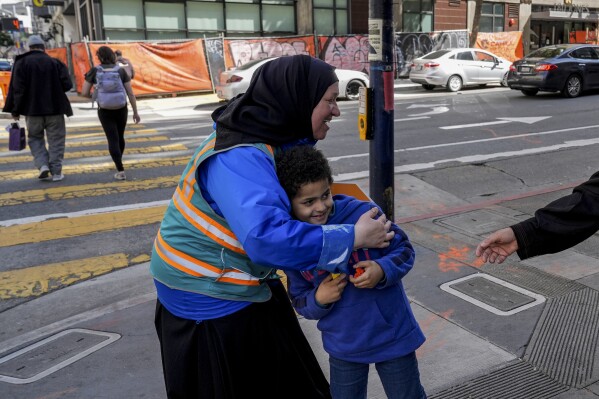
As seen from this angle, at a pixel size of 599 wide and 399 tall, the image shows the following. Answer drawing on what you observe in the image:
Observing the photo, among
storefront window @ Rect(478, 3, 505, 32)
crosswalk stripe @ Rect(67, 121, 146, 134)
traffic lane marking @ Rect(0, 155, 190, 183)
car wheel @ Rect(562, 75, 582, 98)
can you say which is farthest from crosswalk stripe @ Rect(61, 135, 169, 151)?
storefront window @ Rect(478, 3, 505, 32)

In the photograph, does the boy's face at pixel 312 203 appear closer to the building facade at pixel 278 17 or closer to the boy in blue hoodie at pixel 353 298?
the boy in blue hoodie at pixel 353 298

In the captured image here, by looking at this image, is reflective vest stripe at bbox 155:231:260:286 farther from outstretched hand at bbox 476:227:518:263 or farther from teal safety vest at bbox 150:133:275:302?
outstretched hand at bbox 476:227:518:263

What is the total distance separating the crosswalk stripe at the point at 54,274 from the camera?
4926mm

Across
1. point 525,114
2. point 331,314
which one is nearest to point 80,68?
point 525,114

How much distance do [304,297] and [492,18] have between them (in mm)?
34571

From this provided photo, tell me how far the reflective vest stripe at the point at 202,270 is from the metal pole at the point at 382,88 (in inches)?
123

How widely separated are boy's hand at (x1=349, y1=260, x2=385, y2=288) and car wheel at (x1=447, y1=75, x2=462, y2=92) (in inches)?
757

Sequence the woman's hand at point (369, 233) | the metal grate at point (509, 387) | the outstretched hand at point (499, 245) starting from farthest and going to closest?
the metal grate at point (509, 387) → the outstretched hand at point (499, 245) → the woman's hand at point (369, 233)

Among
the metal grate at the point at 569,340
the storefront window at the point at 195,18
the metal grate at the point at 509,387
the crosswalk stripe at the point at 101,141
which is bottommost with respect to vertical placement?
the metal grate at the point at 509,387

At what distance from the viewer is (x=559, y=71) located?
55.7 ft

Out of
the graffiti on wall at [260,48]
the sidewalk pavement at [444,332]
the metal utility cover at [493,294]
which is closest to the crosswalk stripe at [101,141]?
the sidewalk pavement at [444,332]

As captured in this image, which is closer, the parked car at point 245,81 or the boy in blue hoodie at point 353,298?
the boy in blue hoodie at point 353,298

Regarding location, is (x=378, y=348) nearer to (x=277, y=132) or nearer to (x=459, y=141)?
(x=277, y=132)

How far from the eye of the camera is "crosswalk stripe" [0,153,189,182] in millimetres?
8883
